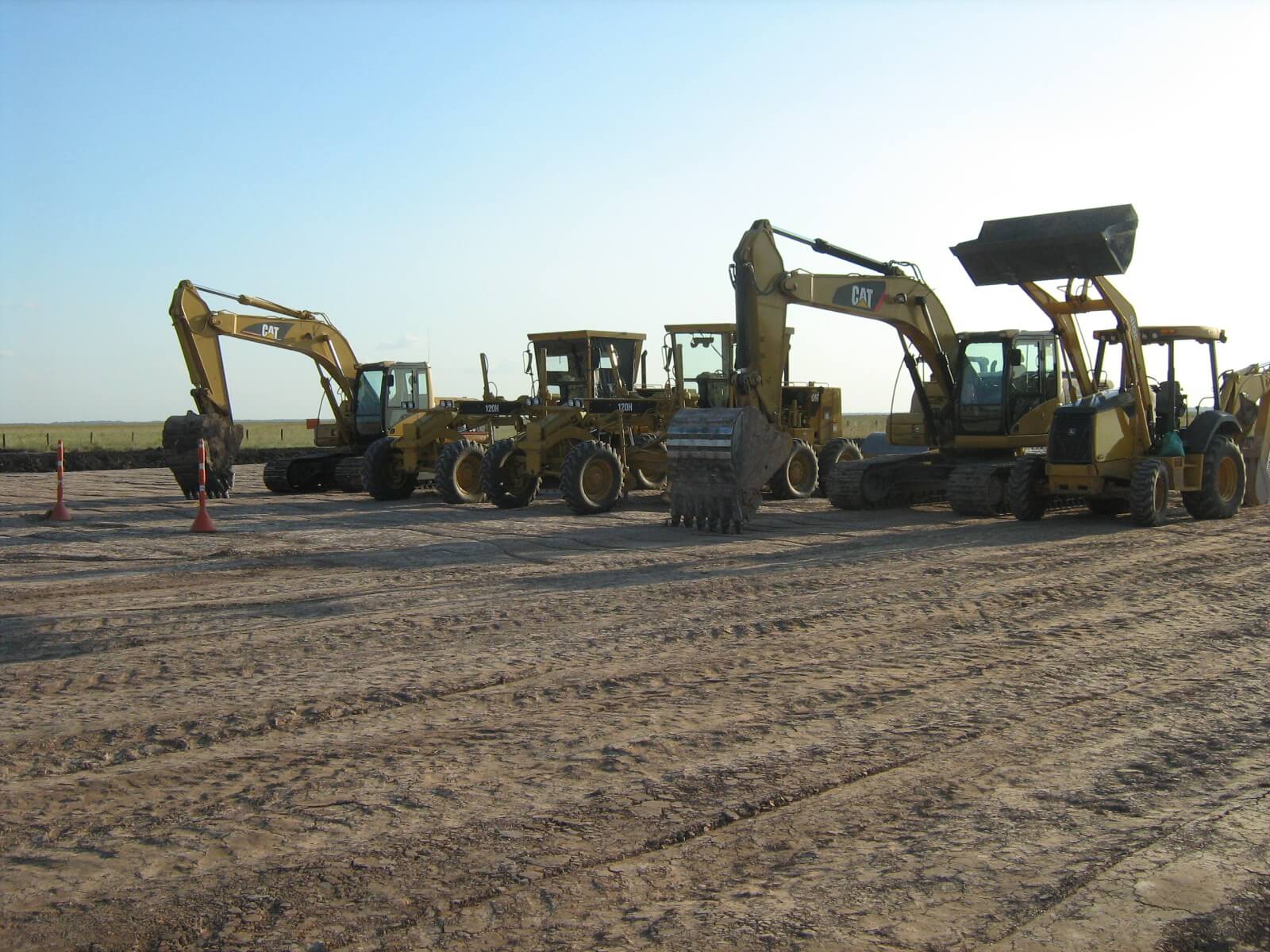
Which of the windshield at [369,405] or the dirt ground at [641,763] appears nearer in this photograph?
the dirt ground at [641,763]

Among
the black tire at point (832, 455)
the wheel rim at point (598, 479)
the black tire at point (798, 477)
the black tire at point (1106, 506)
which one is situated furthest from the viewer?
the black tire at point (832, 455)

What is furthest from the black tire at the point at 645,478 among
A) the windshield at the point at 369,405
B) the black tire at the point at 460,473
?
the windshield at the point at 369,405

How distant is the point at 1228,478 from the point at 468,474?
10.8m

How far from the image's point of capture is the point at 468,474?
1911cm

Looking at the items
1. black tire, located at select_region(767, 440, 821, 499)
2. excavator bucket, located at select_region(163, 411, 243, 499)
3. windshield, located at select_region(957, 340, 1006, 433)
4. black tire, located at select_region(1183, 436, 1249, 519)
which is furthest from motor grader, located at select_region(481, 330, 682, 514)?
black tire, located at select_region(1183, 436, 1249, 519)

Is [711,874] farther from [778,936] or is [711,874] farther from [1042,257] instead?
[1042,257]

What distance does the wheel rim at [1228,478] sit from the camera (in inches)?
604

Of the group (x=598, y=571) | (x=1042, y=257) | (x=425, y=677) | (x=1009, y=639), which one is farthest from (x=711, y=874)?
→ (x=1042, y=257)

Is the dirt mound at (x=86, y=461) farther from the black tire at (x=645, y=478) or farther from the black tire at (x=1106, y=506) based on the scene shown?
the black tire at (x=1106, y=506)

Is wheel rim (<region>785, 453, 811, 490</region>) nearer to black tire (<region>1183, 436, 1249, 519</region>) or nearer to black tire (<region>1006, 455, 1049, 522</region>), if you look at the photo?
black tire (<region>1006, 455, 1049, 522</region>)

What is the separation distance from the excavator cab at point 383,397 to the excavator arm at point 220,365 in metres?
0.27

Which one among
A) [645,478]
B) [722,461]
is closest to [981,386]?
[722,461]

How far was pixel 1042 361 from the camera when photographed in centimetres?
1645

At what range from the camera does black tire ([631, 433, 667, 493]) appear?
1800cm
